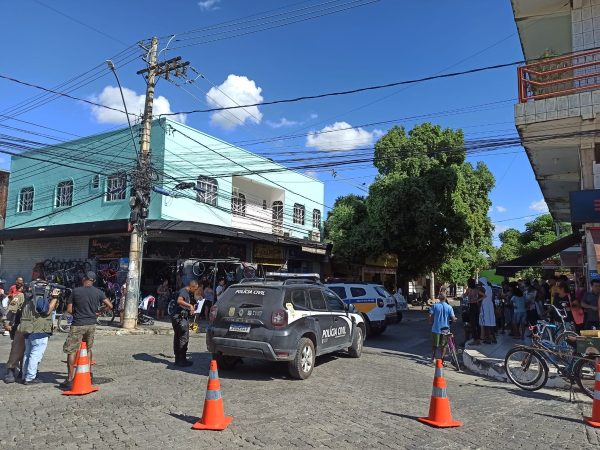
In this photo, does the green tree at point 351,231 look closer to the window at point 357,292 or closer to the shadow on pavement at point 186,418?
the window at point 357,292

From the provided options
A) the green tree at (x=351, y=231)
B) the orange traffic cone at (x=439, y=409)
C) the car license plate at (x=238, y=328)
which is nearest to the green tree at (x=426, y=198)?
the green tree at (x=351, y=231)

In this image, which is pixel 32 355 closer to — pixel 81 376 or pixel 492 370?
pixel 81 376

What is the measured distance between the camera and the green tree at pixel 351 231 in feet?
87.7

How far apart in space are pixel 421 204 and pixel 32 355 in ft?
64.2

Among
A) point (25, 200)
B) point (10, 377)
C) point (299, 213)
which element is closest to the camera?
point (10, 377)

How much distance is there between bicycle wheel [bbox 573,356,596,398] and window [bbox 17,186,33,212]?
89.9 feet

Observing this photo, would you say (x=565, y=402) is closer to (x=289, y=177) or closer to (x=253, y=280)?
(x=253, y=280)

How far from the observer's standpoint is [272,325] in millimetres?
8359

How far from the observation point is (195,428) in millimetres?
5523

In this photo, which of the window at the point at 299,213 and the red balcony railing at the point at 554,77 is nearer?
the red balcony railing at the point at 554,77

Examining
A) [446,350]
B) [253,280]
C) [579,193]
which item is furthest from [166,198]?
[579,193]

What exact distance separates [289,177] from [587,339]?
22.3 m

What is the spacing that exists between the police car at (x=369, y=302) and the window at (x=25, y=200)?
65.1 ft

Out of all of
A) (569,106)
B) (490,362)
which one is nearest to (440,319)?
(490,362)
